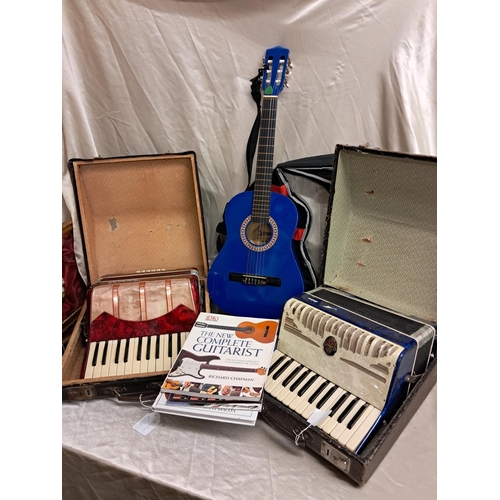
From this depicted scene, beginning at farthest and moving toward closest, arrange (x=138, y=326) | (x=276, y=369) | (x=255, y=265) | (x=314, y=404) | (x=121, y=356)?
(x=255, y=265), (x=138, y=326), (x=121, y=356), (x=276, y=369), (x=314, y=404)

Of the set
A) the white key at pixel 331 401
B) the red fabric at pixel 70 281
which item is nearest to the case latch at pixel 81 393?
the red fabric at pixel 70 281

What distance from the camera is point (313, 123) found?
1.46 m

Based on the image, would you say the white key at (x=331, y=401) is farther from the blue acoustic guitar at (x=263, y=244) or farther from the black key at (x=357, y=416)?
the blue acoustic guitar at (x=263, y=244)

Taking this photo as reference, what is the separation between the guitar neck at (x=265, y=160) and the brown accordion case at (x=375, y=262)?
25 cm

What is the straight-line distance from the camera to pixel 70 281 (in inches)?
60.7

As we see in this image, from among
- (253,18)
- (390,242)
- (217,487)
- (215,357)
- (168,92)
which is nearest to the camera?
(217,487)

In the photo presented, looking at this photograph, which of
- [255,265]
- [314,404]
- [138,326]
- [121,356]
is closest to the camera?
[314,404]

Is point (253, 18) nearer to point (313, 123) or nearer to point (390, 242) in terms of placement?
point (313, 123)

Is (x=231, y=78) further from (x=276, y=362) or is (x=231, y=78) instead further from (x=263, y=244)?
(x=276, y=362)

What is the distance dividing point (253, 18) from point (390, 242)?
2.91ft

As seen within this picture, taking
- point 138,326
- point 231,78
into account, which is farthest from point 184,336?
point 231,78

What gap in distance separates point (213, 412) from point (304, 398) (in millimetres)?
244

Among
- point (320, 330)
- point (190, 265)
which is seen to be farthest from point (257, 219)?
point (320, 330)

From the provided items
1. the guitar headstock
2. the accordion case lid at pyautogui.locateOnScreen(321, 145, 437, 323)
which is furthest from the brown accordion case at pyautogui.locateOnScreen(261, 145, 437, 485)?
the guitar headstock
